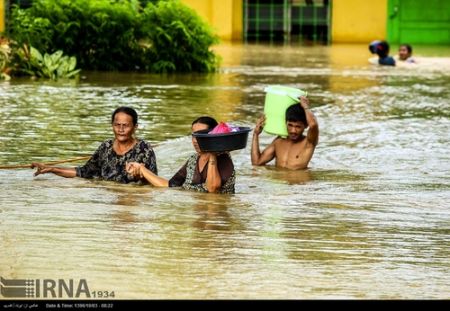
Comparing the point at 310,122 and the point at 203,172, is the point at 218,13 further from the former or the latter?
the point at 203,172

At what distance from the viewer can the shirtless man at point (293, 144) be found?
1125 centimetres

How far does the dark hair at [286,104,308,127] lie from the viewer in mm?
11211

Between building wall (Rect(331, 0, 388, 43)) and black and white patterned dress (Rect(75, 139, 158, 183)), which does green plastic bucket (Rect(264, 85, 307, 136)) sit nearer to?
black and white patterned dress (Rect(75, 139, 158, 183))

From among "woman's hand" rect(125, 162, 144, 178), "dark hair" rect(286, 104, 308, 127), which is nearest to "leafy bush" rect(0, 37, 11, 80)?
"dark hair" rect(286, 104, 308, 127)

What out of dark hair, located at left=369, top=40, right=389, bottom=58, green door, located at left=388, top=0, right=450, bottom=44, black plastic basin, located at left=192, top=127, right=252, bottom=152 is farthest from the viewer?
green door, located at left=388, top=0, right=450, bottom=44

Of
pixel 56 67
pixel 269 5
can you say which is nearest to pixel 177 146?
pixel 56 67

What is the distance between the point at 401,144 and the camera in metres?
13.4

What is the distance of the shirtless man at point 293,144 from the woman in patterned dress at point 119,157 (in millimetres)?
1675

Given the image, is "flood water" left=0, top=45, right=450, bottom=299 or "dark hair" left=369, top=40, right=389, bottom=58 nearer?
"flood water" left=0, top=45, right=450, bottom=299

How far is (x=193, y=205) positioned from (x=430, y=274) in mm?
2530

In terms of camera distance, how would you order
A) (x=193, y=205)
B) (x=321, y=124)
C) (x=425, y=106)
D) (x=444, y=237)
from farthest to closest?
(x=425, y=106)
(x=321, y=124)
(x=193, y=205)
(x=444, y=237)

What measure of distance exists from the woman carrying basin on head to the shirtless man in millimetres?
1587

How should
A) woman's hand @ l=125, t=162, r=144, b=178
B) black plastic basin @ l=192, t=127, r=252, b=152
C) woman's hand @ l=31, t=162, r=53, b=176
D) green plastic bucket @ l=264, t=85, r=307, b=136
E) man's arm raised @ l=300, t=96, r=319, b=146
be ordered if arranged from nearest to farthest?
black plastic basin @ l=192, t=127, r=252, b=152, woman's hand @ l=125, t=162, r=144, b=178, woman's hand @ l=31, t=162, r=53, b=176, man's arm raised @ l=300, t=96, r=319, b=146, green plastic bucket @ l=264, t=85, r=307, b=136

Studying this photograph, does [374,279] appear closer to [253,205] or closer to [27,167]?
[253,205]
